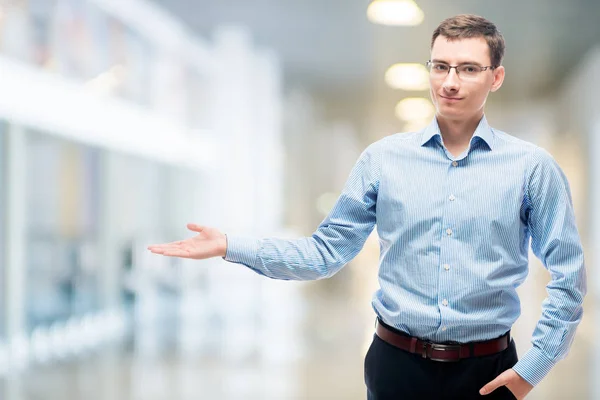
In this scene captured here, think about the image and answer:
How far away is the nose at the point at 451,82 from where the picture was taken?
1.97 m

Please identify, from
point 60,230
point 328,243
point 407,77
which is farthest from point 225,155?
point 328,243

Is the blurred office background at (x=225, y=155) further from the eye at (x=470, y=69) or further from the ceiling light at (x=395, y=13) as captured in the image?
the eye at (x=470, y=69)

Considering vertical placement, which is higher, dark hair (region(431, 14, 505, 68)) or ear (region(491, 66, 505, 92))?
dark hair (region(431, 14, 505, 68))

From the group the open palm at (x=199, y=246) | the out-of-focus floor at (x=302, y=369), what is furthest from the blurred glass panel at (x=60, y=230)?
the open palm at (x=199, y=246)

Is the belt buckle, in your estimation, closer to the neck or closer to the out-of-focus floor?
the neck

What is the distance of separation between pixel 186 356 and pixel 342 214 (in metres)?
5.21

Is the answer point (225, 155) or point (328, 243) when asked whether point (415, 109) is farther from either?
point (328, 243)

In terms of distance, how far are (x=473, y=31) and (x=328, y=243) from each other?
625 mm

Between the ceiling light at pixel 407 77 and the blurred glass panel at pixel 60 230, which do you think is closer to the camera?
the ceiling light at pixel 407 77

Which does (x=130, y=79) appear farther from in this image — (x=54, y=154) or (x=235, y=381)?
(x=235, y=381)

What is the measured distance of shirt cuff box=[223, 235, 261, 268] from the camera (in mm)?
2107

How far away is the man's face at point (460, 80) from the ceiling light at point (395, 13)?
3.82 metres

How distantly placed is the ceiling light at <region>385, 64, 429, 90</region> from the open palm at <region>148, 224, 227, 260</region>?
12.7 feet

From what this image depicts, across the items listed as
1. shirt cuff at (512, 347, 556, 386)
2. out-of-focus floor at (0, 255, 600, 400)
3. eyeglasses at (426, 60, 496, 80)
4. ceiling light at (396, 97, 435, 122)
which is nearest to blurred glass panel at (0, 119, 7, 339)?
out-of-focus floor at (0, 255, 600, 400)
